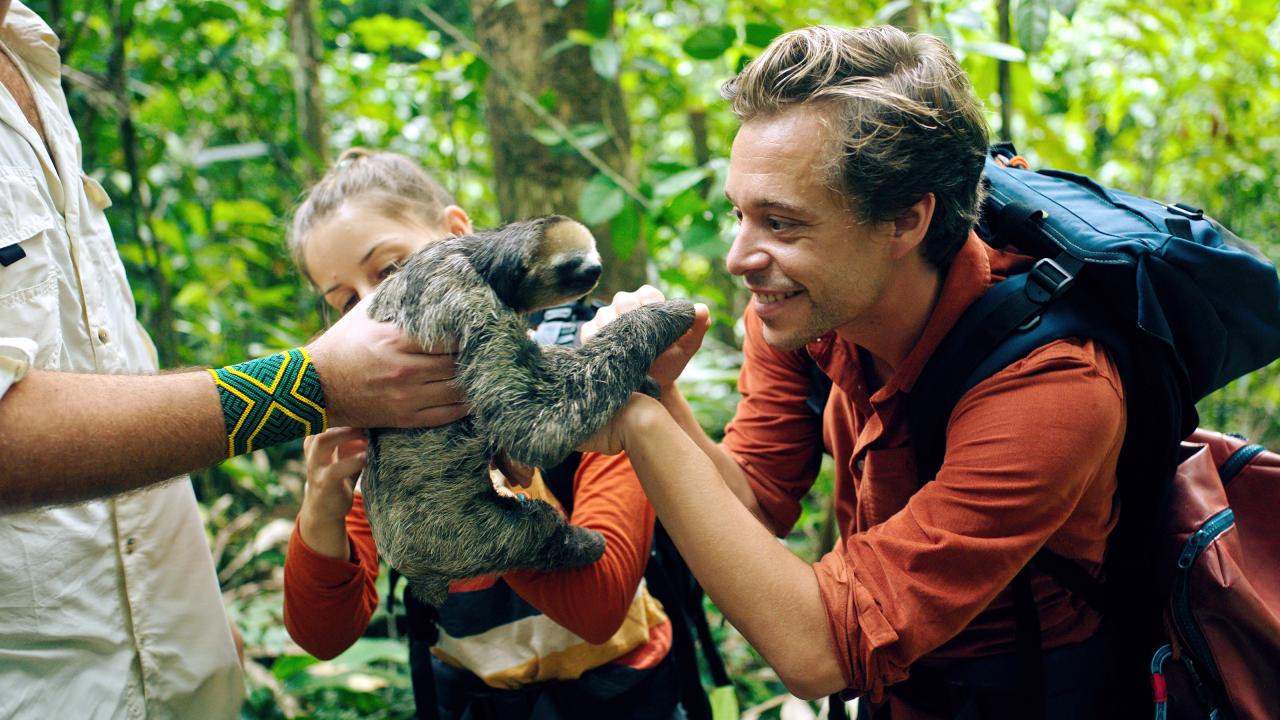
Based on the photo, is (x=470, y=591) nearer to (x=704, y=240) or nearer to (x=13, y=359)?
(x=13, y=359)

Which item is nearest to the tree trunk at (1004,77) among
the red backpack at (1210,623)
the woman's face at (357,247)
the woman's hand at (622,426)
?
the red backpack at (1210,623)

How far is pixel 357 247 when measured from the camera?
2184 mm

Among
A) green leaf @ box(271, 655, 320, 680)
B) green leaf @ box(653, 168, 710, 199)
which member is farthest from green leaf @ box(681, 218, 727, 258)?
green leaf @ box(271, 655, 320, 680)

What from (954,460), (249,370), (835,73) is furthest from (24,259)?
(954,460)

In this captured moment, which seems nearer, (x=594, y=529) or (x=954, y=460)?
(x=954, y=460)

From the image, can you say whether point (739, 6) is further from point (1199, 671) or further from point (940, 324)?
point (1199, 671)

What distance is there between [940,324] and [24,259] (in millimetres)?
1965

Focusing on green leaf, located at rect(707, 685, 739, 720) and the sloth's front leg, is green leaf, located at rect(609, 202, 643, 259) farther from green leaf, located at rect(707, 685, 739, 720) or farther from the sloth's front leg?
green leaf, located at rect(707, 685, 739, 720)

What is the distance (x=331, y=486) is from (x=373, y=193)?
82 cm

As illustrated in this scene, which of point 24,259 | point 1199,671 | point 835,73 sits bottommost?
point 1199,671

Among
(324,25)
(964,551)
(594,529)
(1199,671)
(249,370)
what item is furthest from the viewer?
(324,25)

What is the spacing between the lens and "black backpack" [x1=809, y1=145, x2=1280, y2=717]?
1.62 metres

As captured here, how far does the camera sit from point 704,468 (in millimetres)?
1742

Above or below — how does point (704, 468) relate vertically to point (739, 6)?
below
